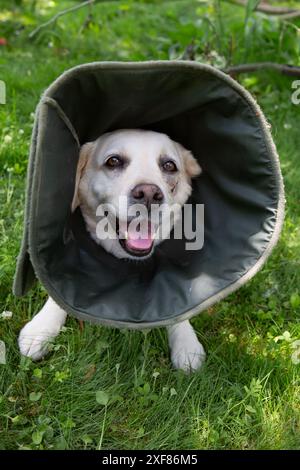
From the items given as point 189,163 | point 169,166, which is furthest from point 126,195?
point 189,163

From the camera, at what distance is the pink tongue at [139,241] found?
238 centimetres

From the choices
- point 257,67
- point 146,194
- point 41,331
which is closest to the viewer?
point 146,194

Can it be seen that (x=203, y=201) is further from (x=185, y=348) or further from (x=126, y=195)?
(x=185, y=348)

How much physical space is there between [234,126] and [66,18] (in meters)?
3.85

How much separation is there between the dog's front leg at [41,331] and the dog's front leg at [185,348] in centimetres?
46

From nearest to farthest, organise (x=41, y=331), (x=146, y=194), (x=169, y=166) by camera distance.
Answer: (x=146, y=194) < (x=41, y=331) < (x=169, y=166)

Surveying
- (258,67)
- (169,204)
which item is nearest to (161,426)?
(169,204)

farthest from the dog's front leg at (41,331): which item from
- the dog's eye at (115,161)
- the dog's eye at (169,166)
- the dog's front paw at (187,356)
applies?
the dog's eye at (169,166)

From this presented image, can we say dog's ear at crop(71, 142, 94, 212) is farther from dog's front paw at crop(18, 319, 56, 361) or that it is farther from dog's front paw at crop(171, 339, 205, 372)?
dog's front paw at crop(171, 339, 205, 372)

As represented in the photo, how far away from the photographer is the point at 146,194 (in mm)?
2223

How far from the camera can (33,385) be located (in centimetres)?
217

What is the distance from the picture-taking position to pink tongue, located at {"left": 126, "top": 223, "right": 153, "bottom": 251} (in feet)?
7.79

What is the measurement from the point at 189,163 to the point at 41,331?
39.0 inches

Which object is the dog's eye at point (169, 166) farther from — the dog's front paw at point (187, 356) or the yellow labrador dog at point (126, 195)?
the dog's front paw at point (187, 356)
